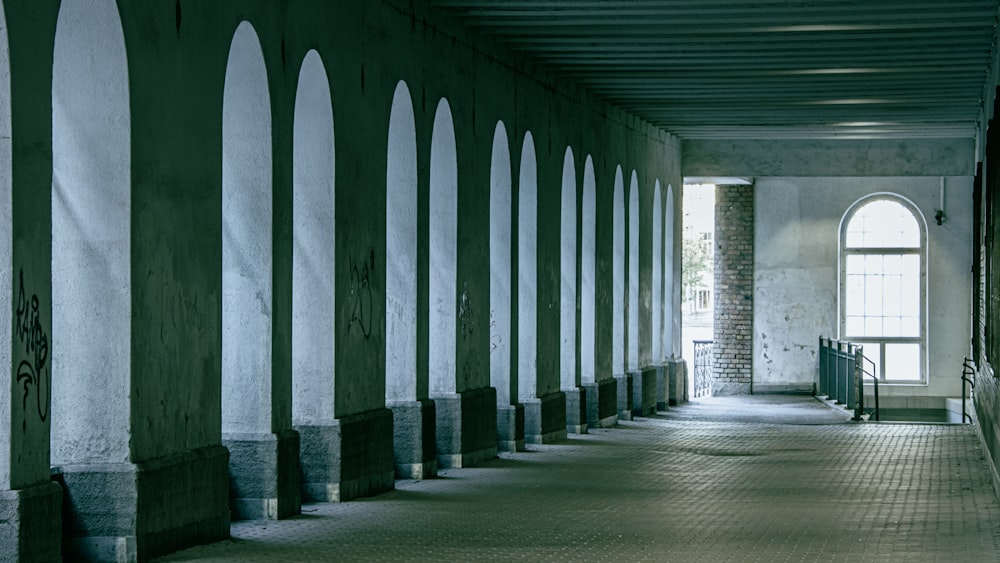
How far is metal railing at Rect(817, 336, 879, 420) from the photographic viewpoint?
24.3 meters

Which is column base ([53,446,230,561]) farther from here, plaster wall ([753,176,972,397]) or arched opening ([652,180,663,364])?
plaster wall ([753,176,972,397])

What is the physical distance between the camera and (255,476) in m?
10.5

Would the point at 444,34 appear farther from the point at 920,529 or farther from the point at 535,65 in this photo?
the point at 920,529

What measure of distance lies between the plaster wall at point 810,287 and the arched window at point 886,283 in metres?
0.20

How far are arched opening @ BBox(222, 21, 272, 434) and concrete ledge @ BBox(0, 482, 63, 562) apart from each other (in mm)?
2634

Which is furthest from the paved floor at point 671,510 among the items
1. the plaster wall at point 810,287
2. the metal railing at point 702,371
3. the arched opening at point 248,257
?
the metal railing at point 702,371

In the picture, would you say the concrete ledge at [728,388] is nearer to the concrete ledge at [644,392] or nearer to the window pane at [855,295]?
the window pane at [855,295]

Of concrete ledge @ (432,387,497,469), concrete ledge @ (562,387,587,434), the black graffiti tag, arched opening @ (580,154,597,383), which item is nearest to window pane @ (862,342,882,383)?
arched opening @ (580,154,597,383)

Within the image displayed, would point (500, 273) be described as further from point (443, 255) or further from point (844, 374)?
point (844, 374)

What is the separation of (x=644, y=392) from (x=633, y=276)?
1.75 m

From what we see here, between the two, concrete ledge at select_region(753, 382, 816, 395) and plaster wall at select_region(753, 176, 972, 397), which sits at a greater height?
plaster wall at select_region(753, 176, 972, 397)

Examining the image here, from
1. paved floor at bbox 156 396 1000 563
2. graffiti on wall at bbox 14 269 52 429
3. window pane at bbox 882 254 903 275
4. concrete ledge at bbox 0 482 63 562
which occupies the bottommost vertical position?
paved floor at bbox 156 396 1000 563

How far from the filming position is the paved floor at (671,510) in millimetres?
9320

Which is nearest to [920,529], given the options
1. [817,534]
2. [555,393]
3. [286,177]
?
[817,534]
